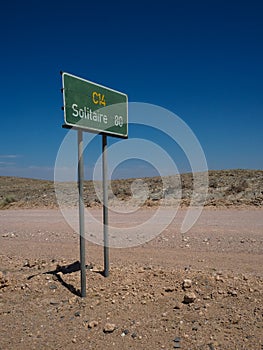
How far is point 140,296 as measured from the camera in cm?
398

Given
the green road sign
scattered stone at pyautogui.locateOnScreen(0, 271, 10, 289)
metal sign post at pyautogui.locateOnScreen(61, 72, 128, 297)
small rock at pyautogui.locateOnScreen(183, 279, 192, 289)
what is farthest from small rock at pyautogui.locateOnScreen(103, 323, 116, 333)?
the green road sign

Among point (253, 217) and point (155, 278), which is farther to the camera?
point (253, 217)

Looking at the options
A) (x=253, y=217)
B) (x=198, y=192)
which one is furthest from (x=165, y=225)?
(x=198, y=192)

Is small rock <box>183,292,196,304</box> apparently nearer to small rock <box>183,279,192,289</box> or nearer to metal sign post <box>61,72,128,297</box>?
small rock <box>183,279,192,289</box>

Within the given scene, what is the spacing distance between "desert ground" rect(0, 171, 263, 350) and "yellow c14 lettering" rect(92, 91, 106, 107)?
8.30 ft

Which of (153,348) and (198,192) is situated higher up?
(198,192)

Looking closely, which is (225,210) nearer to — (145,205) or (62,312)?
(145,205)

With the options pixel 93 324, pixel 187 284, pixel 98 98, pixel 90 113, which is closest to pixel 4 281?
pixel 93 324

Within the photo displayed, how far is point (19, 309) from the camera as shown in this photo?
3873 mm

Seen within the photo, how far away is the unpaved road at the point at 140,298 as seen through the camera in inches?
122

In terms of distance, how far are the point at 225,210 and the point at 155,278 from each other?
814 cm

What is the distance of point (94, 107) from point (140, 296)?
2527 millimetres

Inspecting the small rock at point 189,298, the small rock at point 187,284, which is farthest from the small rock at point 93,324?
the small rock at point 187,284

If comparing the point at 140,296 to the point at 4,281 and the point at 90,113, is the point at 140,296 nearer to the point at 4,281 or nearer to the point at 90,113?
the point at 4,281
